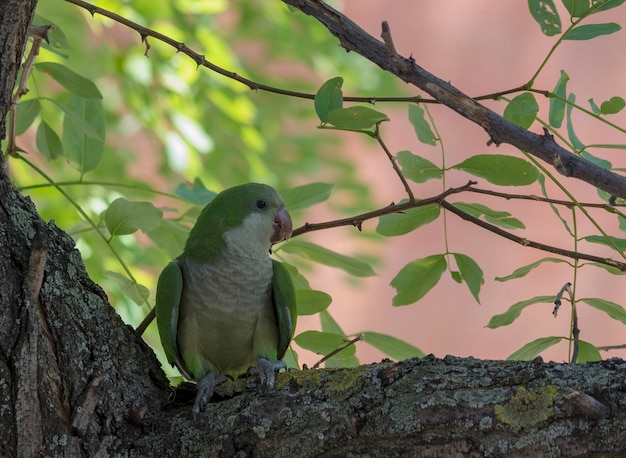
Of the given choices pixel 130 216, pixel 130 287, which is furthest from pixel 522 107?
pixel 130 287

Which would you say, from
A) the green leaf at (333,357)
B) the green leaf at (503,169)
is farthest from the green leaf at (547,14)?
the green leaf at (333,357)

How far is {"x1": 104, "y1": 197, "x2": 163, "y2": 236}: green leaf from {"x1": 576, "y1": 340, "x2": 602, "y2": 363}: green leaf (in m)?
1.22

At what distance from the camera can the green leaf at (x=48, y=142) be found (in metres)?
2.47

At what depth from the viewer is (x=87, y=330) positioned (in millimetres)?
1763

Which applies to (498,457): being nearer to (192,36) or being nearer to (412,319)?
(192,36)

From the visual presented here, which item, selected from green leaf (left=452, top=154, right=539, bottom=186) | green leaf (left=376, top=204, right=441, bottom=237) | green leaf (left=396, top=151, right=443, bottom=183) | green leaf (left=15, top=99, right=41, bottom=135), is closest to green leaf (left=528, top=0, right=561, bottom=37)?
green leaf (left=452, top=154, right=539, bottom=186)

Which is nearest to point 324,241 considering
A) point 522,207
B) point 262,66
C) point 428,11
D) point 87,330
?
point 522,207

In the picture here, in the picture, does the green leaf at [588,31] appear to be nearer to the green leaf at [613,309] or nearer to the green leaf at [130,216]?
the green leaf at [613,309]

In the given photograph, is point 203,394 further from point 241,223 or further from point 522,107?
point 522,107

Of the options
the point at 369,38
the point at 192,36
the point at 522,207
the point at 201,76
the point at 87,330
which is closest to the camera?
the point at 369,38

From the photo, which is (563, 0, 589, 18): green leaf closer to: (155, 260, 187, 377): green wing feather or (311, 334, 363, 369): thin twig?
(311, 334, 363, 369): thin twig

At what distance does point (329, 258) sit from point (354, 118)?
2.37 feet

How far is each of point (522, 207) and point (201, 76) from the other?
746 cm

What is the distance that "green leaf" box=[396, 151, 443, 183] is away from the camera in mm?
2012
